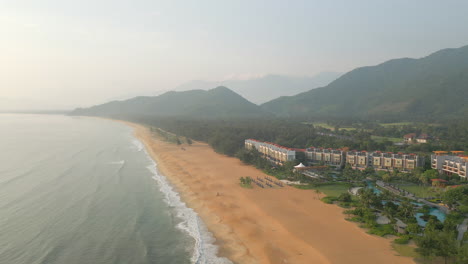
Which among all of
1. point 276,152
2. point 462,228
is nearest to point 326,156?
point 276,152

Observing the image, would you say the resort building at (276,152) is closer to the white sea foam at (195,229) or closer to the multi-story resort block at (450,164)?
the white sea foam at (195,229)

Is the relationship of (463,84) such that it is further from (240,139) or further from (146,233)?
(146,233)

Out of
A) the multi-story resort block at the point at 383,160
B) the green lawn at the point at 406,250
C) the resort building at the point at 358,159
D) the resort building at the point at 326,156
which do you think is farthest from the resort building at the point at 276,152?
the green lawn at the point at 406,250

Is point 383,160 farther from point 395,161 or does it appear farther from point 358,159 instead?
point 358,159

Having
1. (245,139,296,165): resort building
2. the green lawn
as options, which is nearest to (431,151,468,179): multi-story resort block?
(245,139,296,165): resort building

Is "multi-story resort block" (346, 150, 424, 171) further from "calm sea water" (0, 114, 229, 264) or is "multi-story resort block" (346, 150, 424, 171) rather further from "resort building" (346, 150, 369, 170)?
"calm sea water" (0, 114, 229, 264)

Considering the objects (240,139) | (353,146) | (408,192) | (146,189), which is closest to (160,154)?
(240,139)
